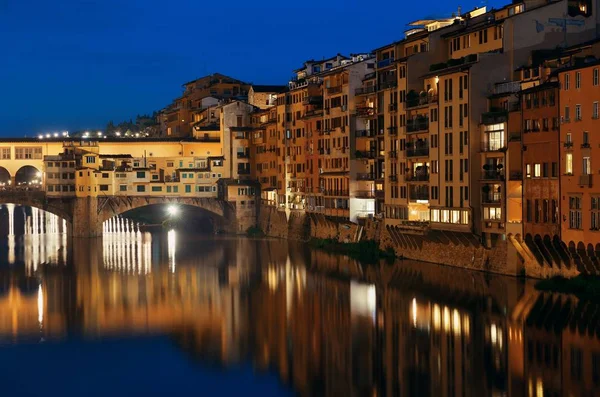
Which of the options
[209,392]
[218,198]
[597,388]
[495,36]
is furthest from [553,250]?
[218,198]

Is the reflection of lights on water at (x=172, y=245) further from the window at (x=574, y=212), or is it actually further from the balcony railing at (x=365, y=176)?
the window at (x=574, y=212)

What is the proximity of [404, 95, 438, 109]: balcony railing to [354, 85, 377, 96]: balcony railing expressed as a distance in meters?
5.24

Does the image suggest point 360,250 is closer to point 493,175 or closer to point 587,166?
point 493,175

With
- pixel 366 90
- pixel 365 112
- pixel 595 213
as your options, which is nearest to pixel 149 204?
pixel 365 112

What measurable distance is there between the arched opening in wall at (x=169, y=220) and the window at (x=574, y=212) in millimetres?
40098

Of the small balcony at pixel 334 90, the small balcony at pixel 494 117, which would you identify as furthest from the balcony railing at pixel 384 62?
the small balcony at pixel 494 117

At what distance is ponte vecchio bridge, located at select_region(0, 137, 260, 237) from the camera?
71.2 m

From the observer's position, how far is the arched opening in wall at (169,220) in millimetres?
78500

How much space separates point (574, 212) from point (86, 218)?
135 feet

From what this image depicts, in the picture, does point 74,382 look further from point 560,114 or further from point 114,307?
point 560,114

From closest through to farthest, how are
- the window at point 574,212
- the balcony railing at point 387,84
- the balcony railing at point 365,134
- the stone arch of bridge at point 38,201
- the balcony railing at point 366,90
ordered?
the window at point 574,212 < the balcony railing at point 387,84 < the balcony railing at point 366,90 < the balcony railing at point 365,134 < the stone arch of bridge at point 38,201

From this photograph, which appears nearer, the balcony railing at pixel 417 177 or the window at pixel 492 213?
the window at pixel 492 213

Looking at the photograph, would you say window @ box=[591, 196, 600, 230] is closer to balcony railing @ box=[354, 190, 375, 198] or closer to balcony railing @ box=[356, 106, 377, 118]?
balcony railing @ box=[356, 106, 377, 118]

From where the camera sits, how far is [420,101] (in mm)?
48031
